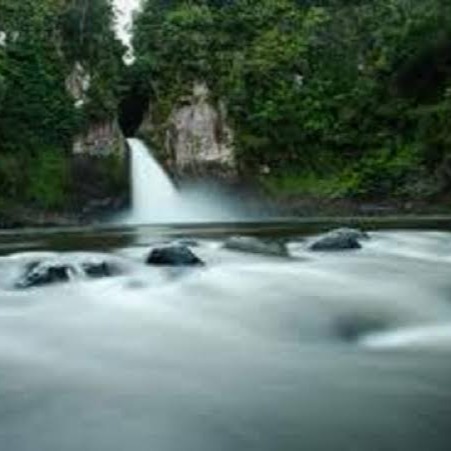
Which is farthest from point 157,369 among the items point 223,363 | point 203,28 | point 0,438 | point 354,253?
point 203,28

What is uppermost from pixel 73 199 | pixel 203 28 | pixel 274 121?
pixel 203 28

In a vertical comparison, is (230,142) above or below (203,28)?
below

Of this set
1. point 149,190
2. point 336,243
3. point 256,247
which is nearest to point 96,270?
point 256,247

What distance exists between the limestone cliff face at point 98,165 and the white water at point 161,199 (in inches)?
25.2

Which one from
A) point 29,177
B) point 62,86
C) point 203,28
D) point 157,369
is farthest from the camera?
point 203,28

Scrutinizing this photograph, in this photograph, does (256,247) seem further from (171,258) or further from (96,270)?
(96,270)

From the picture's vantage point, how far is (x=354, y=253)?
1838 centimetres

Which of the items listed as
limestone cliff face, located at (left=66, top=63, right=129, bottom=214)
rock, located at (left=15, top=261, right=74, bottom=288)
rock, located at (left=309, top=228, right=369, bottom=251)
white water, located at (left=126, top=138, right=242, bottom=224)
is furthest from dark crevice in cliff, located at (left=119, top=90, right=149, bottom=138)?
rock, located at (left=15, top=261, right=74, bottom=288)

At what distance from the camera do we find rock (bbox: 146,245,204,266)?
53.0 feet

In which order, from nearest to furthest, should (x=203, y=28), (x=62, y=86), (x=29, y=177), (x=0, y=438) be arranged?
(x=0, y=438), (x=29, y=177), (x=62, y=86), (x=203, y=28)

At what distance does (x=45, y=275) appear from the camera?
1415 centimetres

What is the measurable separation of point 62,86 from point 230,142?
8.06 m

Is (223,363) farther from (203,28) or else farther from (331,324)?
(203,28)

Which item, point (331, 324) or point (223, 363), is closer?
point (223, 363)
